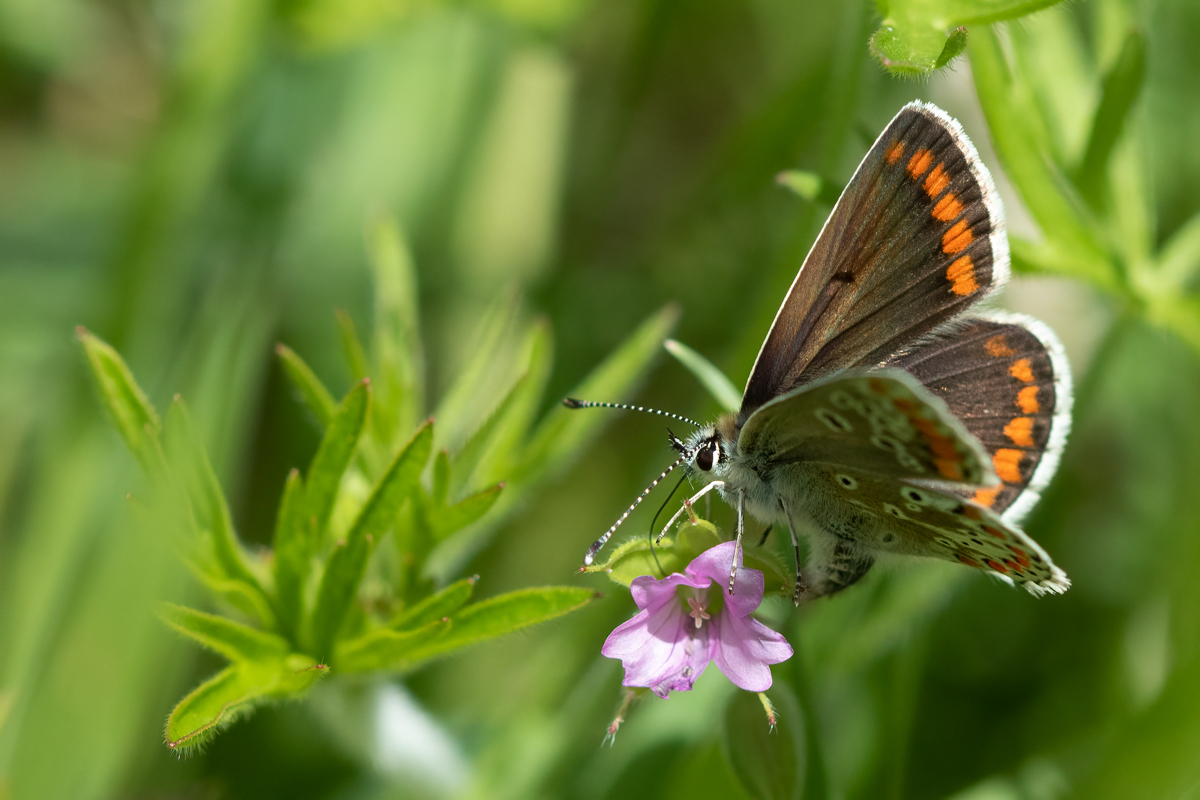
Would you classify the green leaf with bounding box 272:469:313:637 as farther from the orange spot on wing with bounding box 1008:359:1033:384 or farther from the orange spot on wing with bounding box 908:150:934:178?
the orange spot on wing with bounding box 1008:359:1033:384

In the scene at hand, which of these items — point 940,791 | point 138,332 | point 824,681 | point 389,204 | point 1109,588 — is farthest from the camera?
point 389,204

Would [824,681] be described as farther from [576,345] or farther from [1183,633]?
[576,345]

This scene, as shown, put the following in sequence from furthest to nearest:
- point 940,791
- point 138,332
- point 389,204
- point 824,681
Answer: point 389,204 → point 138,332 → point 940,791 → point 824,681

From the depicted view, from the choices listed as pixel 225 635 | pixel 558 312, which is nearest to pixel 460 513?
pixel 225 635

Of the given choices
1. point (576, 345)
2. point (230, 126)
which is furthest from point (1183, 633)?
point (230, 126)

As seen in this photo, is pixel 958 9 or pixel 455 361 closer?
pixel 958 9

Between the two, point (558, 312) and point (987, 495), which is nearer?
point (987, 495)

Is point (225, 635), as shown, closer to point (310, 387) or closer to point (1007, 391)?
point (310, 387)
